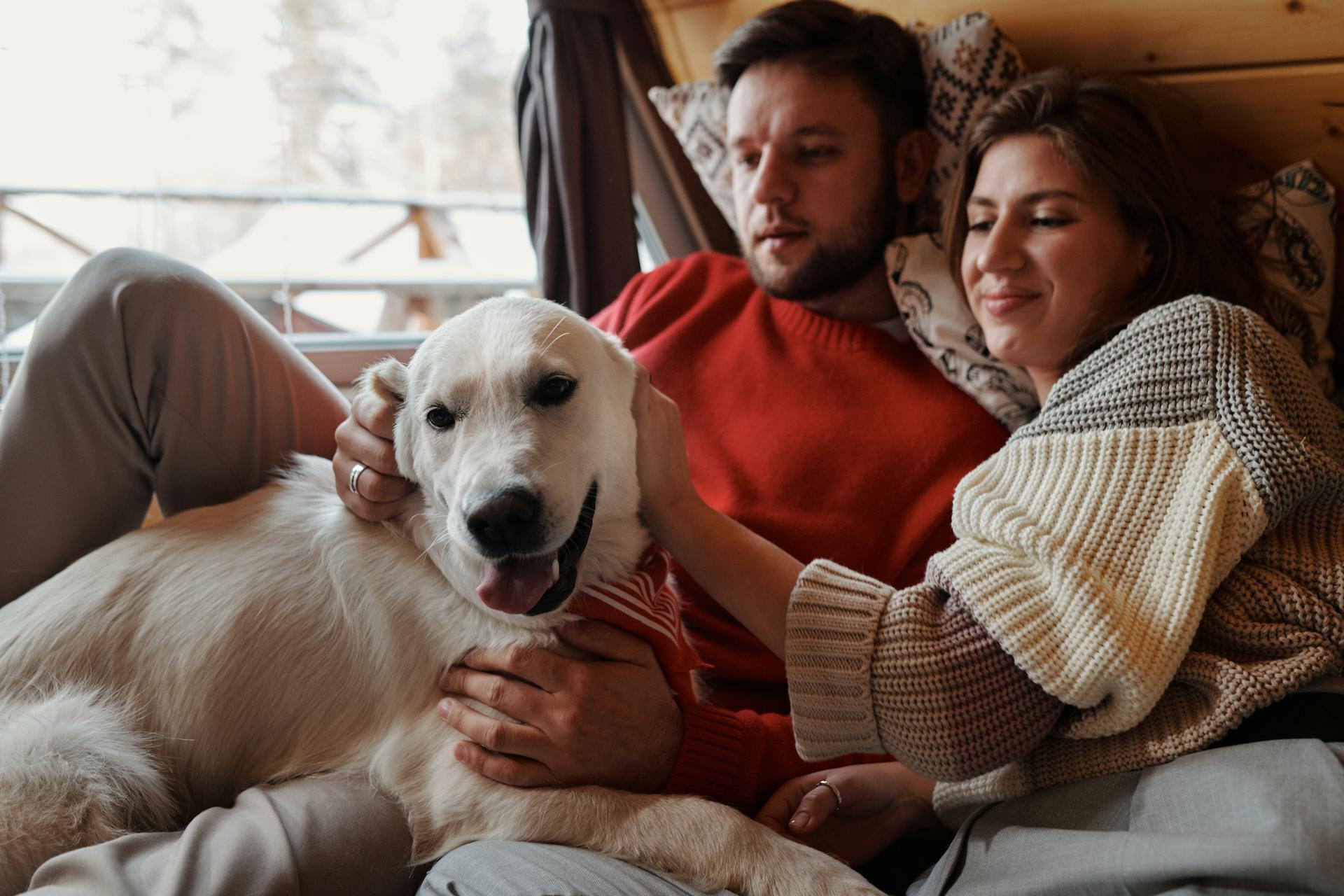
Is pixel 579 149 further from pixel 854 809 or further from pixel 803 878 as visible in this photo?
pixel 803 878

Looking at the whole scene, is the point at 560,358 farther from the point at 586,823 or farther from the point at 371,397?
the point at 586,823

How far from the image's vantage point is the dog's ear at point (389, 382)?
1422mm

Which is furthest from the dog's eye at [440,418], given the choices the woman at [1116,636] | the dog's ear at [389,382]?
the woman at [1116,636]

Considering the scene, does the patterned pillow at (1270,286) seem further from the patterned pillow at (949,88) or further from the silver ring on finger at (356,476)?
the silver ring on finger at (356,476)

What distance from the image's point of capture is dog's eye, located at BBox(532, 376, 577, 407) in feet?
4.24

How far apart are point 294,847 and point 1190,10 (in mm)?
1932

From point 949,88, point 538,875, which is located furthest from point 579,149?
point 538,875

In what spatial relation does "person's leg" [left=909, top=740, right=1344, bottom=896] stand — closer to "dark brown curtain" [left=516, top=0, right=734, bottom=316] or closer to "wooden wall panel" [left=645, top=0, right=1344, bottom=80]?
"wooden wall panel" [left=645, top=0, right=1344, bottom=80]

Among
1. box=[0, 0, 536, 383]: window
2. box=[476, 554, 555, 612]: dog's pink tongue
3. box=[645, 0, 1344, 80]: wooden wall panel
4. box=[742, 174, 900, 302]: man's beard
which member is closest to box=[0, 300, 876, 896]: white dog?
box=[476, 554, 555, 612]: dog's pink tongue

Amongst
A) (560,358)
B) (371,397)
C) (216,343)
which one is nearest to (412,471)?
(371,397)

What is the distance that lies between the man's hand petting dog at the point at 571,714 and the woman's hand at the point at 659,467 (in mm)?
193

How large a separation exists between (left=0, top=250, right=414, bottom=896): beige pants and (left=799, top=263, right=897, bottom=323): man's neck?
3.62 ft

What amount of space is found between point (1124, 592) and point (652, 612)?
2.09 feet

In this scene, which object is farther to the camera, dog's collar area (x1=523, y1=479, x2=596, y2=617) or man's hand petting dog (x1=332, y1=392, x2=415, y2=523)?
man's hand petting dog (x1=332, y1=392, x2=415, y2=523)
